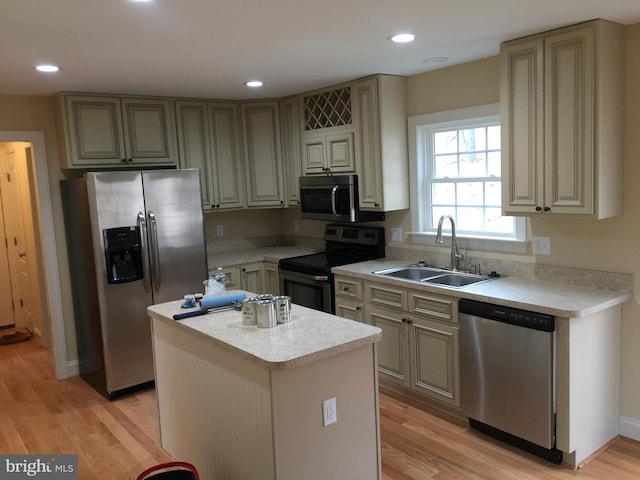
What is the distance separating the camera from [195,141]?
487 centimetres

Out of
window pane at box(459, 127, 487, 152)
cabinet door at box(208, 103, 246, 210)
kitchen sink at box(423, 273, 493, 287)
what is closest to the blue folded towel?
kitchen sink at box(423, 273, 493, 287)

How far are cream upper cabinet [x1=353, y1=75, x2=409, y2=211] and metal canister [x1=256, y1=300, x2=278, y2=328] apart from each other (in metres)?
1.90

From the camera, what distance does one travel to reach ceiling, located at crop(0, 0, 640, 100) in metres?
2.38

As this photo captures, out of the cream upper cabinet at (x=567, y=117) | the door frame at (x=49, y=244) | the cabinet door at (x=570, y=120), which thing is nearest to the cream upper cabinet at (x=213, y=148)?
the door frame at (x=49, y=244)

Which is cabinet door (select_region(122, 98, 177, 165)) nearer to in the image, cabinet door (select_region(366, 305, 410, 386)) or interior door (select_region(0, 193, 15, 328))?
cabinet door (select_region(366, 305, 410, 386))

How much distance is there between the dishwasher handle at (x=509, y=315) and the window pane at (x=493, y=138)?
46.0 inches

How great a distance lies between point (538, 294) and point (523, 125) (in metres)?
0.96

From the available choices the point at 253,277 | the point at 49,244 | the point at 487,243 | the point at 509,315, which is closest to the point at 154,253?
the point at 49,244

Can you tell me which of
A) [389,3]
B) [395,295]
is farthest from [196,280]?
[389,3]

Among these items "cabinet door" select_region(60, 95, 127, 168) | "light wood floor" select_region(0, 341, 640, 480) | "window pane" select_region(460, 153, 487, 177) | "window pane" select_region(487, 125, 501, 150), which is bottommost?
"light wood floor" select_region(0, 341, 640, 480)

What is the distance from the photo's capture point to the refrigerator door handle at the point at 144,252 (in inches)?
161

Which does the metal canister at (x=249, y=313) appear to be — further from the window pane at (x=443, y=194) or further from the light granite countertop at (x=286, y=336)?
the window pane at (x=443, y=194)

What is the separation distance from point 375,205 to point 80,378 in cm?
282

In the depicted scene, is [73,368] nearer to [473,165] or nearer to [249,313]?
[249,313]
